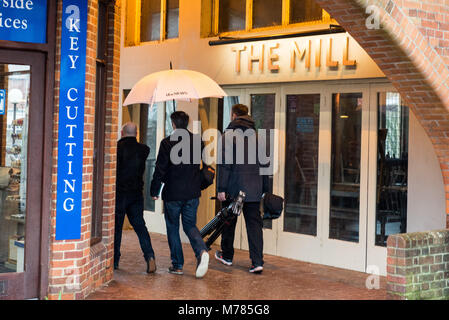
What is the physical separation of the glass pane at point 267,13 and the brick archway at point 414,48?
2.53 meters

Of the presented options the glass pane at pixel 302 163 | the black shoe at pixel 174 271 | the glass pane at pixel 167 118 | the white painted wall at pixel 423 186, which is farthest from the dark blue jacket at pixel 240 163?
the glass pane at pixel 167 118

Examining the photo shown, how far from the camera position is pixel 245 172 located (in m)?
7.93

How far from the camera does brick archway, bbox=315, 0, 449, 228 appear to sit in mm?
6605

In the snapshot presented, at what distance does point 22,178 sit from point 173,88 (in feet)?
7.41

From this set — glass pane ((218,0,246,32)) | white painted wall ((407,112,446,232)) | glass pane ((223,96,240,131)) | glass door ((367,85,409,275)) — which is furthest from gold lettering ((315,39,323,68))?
glass pane ((223,96,240,131))

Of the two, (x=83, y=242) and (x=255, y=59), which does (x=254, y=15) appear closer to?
(x=255, y=59)

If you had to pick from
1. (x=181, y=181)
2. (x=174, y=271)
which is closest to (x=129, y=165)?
(x=181, y=181)

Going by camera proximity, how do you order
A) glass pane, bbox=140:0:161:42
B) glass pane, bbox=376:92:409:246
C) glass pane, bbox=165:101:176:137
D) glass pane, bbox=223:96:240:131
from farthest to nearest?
glass pane, bbox=140:0:161:42, glass pane, bbox=165:101:176:137, glass pane, bbox=223:96:240:131, glass pane, bbox=376:92:409:246

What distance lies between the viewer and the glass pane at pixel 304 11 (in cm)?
873

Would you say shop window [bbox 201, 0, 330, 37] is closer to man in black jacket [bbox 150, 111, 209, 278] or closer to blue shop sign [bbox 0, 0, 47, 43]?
man in black jacket [bbox 150, 111, 209, 278]

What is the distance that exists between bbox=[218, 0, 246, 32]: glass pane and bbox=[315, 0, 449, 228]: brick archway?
10.3ft

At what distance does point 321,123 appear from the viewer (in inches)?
344

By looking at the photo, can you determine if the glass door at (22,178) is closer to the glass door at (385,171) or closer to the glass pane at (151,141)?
the glass door at (385,171)
